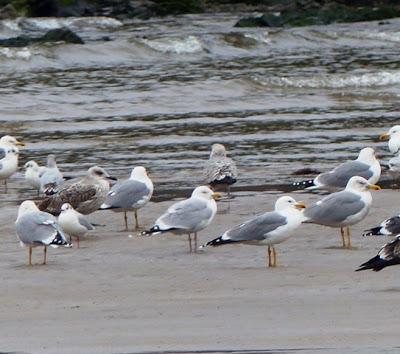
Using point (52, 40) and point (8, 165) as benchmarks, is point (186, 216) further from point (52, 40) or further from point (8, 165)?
point (52, 40)

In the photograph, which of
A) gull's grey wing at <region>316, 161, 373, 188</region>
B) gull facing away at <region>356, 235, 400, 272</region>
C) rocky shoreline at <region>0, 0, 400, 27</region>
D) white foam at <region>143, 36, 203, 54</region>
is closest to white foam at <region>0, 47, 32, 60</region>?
white foam at <region>143, 36, 203, 54</region>

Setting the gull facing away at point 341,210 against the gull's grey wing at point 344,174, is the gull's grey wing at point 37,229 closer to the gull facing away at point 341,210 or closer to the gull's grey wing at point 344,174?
the gull facing away at point 341,210

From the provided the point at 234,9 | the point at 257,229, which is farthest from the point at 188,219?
the point at 234,9

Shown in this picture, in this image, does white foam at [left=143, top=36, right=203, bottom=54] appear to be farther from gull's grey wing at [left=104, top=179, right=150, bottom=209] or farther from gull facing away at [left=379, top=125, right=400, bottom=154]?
gull's grey wing at [left=104, top=179, right=150, bottom=209]

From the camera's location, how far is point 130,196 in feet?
41.3

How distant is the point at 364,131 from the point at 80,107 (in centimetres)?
583

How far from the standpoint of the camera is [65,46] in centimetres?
3300

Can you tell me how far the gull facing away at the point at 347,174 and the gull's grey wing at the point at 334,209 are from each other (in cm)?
153

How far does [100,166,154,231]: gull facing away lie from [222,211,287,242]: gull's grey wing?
198cm

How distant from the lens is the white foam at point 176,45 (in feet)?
112

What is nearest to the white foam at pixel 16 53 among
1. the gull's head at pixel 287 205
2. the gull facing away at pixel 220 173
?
the gull facing away at pixel 220 173

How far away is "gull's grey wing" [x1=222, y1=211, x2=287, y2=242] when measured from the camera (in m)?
10.7

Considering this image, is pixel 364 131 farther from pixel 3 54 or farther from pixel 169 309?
pixel 3 54

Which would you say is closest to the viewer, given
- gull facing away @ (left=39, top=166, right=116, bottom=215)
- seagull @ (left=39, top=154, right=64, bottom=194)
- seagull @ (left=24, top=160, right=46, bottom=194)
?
gull facing away @ (left=39, top=166, right=116, bottom=215)
